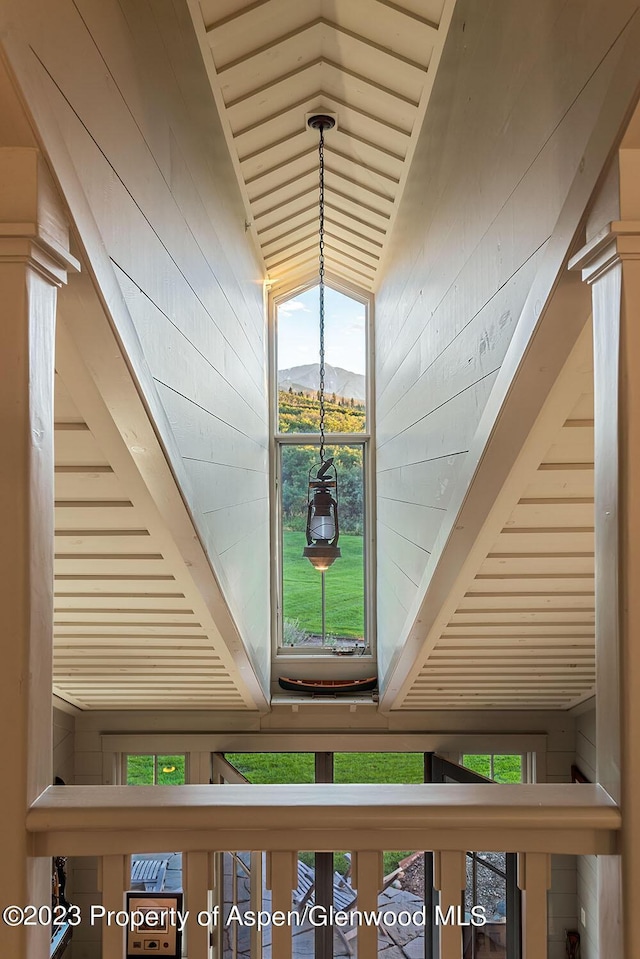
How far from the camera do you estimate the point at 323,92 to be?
2.31 m

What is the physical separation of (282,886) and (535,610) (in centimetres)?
194

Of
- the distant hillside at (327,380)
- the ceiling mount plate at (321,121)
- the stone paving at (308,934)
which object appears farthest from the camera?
the distant hillside at (327,380)

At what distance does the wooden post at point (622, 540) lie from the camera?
85 centimetres

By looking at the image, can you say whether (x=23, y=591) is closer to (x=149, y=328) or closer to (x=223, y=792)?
(x=223, y=792)

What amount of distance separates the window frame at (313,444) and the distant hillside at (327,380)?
72 millimetres

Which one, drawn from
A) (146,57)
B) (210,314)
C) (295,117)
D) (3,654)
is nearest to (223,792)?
(3,654)

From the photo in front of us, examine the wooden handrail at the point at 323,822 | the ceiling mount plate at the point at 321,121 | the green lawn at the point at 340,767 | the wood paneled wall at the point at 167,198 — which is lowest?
the green lawn at the point at 340,767

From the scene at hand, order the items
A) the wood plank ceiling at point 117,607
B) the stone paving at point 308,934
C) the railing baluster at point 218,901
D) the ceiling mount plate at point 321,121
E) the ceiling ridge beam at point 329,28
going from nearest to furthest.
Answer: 1. the wood plank ceiling at point 117,607
2. the ceiling ridge beam at point 329,28
3. the ceiling mount plate at point 321,121
4. the railing baluster at point 218,901
5. the stone paving at point 308,934

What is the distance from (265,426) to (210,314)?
2160mm

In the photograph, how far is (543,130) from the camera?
111 centimetres

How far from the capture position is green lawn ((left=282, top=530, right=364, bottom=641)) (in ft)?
15.4

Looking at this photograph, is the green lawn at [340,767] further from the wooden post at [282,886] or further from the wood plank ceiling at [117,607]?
the wooden post at [282,886]

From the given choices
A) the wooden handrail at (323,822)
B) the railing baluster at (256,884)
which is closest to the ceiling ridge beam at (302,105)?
the wooden handrail at (323,822)

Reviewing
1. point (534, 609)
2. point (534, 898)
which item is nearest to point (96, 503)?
point (534, 898)
